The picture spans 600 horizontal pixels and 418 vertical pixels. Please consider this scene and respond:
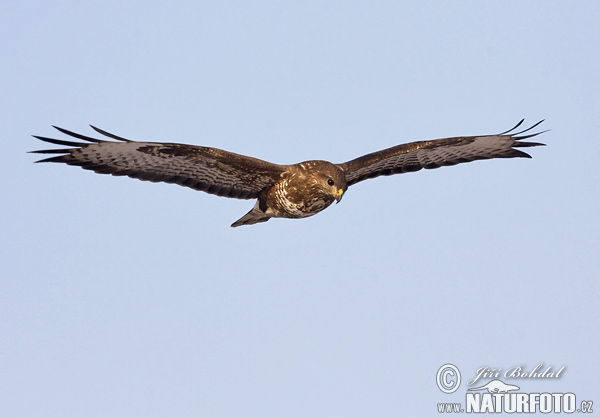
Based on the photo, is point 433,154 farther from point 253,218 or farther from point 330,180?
point 253,218

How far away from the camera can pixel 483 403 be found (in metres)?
13.7

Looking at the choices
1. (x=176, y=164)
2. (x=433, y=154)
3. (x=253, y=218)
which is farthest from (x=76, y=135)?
(x=433, y=154)

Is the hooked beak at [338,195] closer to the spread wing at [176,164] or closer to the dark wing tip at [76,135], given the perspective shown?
the spread wing at [176,164]

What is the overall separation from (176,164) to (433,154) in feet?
14.1

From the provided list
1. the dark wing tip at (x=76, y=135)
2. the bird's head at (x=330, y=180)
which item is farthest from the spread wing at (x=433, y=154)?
the dark wing tip at (x=76, y=135)

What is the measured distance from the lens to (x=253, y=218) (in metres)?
13.2

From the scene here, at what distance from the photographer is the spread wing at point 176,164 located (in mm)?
11250

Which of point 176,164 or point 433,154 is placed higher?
point 433,154

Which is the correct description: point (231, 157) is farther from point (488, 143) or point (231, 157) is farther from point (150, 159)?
point (488, 143)

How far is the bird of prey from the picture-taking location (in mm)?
11367

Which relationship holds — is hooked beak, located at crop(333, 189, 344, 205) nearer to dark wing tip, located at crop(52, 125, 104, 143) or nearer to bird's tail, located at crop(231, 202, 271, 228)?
bird's tail, located at crop(231, 202, 271, 228)

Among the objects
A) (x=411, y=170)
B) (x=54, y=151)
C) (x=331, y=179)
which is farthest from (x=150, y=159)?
(x=411, y=170)

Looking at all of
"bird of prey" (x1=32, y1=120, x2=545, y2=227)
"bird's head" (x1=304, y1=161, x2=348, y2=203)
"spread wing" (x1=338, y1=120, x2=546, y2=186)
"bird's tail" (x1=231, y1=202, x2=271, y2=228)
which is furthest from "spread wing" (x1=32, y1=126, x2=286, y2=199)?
"spread wing" (x1=338, y1=120, x2=546, y2=186)

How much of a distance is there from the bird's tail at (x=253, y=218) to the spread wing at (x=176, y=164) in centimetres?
31
